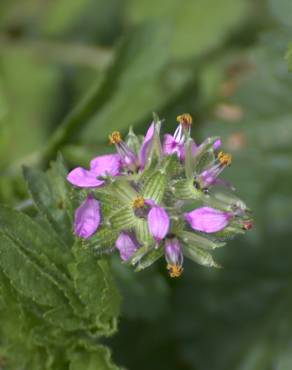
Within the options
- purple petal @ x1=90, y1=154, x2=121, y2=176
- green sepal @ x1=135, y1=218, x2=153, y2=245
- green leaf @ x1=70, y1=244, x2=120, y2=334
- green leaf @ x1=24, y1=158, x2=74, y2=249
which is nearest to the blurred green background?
green leaf @ x1=24, y1=158, x2=74, y2=249

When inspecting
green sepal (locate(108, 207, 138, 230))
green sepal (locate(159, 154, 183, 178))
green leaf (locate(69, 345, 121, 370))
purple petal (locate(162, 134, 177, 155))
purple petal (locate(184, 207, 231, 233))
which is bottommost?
green leaf (locate(69, 345, 121, 370))

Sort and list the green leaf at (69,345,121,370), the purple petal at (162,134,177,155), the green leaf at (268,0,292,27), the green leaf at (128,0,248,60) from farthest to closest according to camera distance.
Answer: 1. the green leaf at (128,0,248,60)
2. the green leaf at (268,0,292,27)
3. the green leaf at (69,345,121,370)
4. the purple petal at (162,134,177,155)

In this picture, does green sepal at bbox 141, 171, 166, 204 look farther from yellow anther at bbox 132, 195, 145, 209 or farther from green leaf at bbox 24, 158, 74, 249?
green leaf at bbox 24, 158, 74, 249

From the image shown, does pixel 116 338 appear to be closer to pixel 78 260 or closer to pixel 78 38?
pixel 78 260

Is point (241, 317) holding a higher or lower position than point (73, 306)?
lower

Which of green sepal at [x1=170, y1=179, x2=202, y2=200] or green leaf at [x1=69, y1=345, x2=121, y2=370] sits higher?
green sepal at [x1=170, y1=179, x2=202, y2=200]

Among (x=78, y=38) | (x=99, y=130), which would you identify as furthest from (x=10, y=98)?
(x=99, y=130)

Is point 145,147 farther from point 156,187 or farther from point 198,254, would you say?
point 198,254
